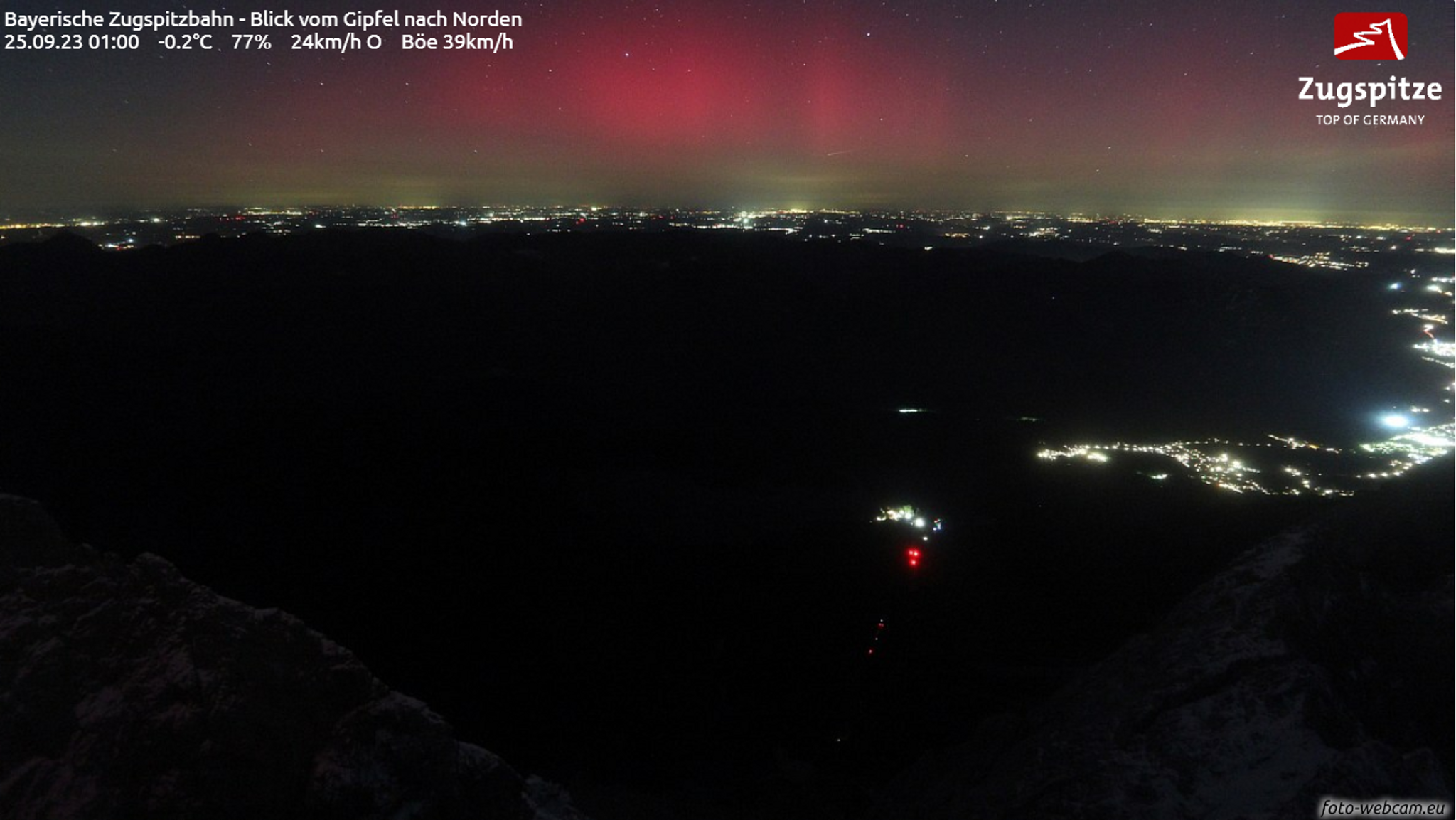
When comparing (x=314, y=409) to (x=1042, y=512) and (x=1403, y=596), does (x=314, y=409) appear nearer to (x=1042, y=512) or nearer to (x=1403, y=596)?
(x=1042, y=512)

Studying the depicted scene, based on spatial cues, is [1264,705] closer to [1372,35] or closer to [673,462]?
[1372,35]

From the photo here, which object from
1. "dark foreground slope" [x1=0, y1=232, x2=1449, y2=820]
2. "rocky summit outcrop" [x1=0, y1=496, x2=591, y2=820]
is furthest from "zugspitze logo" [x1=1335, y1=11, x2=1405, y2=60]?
"rocky summit outcrop" [x1=0, y1=496, x2=591, y2=820]

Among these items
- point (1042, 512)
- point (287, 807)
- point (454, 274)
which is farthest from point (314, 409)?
point (1042, 512)

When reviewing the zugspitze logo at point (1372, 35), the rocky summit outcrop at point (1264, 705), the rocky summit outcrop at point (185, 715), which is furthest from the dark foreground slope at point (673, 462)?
the zugspitze logo at point (1372, 35)

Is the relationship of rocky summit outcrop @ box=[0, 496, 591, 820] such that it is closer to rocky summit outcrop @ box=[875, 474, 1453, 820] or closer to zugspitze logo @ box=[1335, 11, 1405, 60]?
rocky summit outcrop @ box=[875, 474, 1453, 820]

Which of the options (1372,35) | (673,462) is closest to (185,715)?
(1372,35)

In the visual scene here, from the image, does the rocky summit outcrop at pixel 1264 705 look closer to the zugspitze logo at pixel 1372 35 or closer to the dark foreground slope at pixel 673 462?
the dark foreground slope at pixel 673 462
